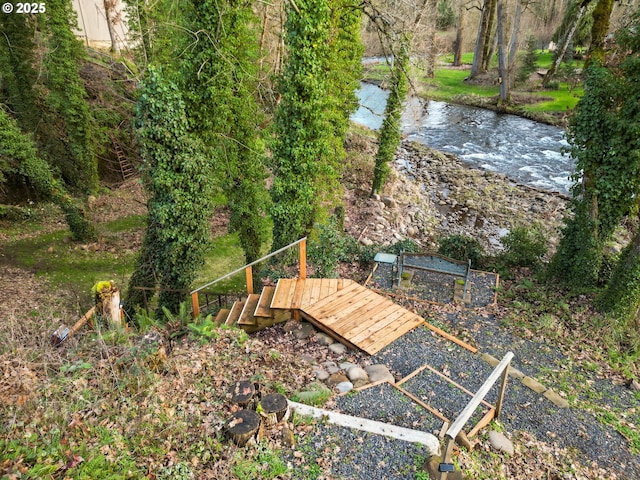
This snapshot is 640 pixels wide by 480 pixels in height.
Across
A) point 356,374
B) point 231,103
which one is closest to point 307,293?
point 356,374

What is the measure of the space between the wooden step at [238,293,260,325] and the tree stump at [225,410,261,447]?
10.3 ft

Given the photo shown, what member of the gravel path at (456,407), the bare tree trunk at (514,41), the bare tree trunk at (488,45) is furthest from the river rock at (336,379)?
the bare tree trunk at (488,45)

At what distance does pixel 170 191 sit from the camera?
8.72 m

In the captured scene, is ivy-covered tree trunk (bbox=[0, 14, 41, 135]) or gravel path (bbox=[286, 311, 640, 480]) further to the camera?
ivy-covered tree trunk (bbox=[0, 14, 41, 135])

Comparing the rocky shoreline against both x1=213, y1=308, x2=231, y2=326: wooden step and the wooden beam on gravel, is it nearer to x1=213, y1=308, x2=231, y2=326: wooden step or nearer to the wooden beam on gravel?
x1=213, y1=308, x2=231, y2=326: wooden step

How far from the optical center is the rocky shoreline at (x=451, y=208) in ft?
53.2

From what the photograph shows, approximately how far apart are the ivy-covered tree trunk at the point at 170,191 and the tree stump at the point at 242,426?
4151 mm

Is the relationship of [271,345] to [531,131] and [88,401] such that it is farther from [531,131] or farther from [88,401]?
[531,131]

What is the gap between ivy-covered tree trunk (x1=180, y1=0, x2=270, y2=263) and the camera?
9.32 meters

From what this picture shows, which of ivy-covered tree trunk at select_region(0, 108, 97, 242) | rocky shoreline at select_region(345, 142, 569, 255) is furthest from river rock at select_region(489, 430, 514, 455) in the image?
ivy-covered tree trunk at select_region(0, 108, 97, 242)

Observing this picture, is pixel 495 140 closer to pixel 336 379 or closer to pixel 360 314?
pixel 360 314

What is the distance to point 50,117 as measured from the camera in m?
16.7

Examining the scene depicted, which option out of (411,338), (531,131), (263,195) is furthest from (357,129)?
(411,338)

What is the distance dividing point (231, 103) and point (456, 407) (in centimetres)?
905
